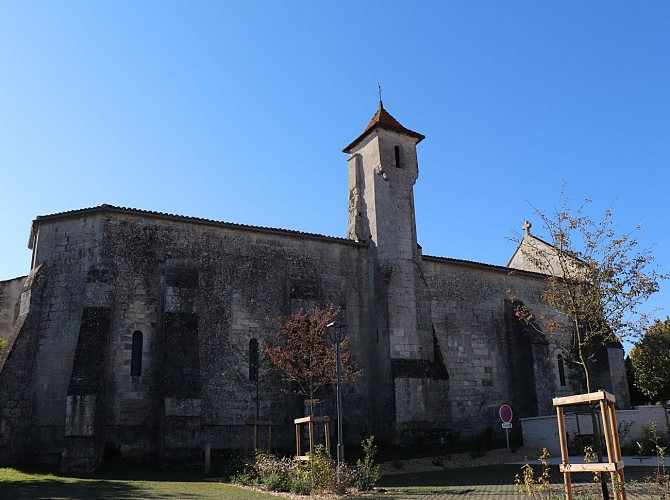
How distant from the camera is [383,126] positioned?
25.9 metres

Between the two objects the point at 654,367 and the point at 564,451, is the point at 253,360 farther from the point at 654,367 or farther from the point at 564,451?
the point at 654,367

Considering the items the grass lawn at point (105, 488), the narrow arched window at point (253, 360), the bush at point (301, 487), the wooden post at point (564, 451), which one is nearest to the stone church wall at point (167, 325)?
the narrow arched window at point (253, 360)

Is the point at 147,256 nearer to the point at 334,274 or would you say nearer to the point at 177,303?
the point at 177,303

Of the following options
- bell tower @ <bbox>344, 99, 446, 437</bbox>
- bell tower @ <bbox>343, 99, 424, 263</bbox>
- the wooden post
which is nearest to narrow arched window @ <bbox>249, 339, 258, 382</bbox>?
bell tower @ <bbox>344, 99, 446, 437</bbox>

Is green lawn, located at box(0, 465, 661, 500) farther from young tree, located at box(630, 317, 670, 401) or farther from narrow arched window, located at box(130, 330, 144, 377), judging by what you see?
young tree, located at box(630, 317, 670, 401)

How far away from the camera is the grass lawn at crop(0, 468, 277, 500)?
12.1 m

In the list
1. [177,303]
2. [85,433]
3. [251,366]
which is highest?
[177,303]

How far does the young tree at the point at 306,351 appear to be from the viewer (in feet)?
66.4

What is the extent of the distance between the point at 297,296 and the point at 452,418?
333 inches

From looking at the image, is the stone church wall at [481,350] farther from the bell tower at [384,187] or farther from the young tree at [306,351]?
the young tree at [306,351]

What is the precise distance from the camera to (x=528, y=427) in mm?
22422

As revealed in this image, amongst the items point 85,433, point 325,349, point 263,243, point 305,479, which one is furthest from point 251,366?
point 305,479

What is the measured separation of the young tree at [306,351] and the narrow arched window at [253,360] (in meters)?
0.37

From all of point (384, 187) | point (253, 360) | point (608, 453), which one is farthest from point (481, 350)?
point (608, 453)
